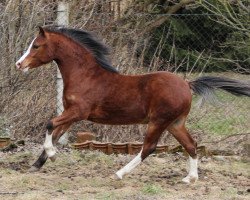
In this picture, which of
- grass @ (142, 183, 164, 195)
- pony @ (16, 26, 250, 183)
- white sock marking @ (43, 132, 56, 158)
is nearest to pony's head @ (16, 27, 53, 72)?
pony @ (16, 26, 250, 183)

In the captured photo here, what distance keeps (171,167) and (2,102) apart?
9.78 ft

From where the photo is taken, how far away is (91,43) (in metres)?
7.43

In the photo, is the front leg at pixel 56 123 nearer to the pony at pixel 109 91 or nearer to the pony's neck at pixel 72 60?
the pony at pixel 109 91

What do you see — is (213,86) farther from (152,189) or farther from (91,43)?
(152,189)

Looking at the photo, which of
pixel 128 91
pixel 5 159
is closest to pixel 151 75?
pixel 128 91

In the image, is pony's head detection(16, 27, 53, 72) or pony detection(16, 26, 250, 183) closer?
pony detection(16, 26, 250, 183)

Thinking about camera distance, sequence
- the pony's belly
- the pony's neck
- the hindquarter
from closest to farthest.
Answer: the hindquarter → the pony's belly → the pony's neck

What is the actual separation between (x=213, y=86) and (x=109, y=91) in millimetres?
1185

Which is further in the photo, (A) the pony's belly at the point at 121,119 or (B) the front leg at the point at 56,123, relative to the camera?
(A) the pony's belly at the point at 121,119

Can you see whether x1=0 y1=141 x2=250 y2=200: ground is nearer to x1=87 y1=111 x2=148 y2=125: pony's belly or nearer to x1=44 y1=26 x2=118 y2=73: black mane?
x1=87 y1=111 x2=148 y2=125: pony's belly

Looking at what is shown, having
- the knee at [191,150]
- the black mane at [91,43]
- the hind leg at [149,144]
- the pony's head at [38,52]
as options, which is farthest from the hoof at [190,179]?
the pony's head at [38,52]

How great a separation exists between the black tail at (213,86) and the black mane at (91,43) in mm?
950

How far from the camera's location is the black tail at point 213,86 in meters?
7.33

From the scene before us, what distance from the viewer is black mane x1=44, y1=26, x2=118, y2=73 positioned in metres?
7.34
